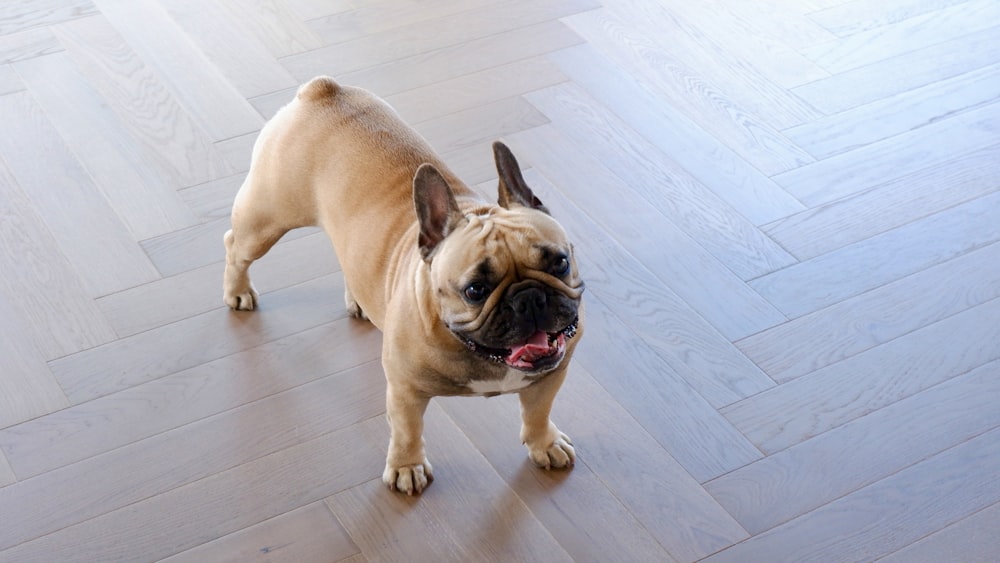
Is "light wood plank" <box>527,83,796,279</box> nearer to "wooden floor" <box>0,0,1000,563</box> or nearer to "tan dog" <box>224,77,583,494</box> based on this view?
"wooden floor" <box>0,0,1000,563</box>

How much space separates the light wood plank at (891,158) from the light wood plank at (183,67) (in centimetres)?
135

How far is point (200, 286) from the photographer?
7.44 ft

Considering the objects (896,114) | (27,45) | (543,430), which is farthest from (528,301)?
(27,45)

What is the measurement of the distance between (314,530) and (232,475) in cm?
20

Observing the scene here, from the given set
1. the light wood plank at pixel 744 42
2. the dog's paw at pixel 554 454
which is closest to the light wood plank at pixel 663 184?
the light wood plank at pixel 744 42

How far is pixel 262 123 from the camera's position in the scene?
268cm

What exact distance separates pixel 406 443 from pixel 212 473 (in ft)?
1.20

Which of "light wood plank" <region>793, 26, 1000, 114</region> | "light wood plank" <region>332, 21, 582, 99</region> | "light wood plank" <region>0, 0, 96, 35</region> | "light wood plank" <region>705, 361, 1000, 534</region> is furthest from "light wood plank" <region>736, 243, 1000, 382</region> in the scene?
"light wood plank" <region>0, 0, 96, 35</region>

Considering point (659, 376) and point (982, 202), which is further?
point (982, 202)

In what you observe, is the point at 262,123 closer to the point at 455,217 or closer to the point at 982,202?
the point at 455,217

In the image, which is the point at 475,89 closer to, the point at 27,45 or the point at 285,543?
the point at 27,45

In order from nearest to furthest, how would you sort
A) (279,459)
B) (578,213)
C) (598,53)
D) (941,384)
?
(279,459)
(941,384)
(578,213)
(598,53)

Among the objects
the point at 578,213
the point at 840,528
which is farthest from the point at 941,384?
the point at 578,213

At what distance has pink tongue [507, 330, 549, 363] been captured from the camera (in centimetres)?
154
